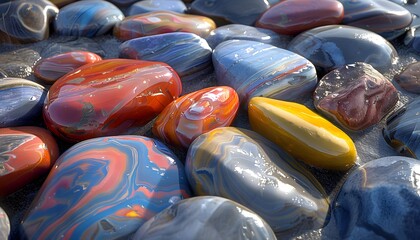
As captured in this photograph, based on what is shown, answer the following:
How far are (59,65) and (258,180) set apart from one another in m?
0.86

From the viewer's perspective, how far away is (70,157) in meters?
1.06

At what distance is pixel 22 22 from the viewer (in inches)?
66.4

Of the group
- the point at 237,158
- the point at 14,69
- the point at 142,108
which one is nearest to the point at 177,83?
the point at 142,108

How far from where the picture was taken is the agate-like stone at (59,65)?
1.47m

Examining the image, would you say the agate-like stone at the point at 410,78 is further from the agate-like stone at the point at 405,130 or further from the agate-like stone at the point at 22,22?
the agate-like stone at the point at 22,22

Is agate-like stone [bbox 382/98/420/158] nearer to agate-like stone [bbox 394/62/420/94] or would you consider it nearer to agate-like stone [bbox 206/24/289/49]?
agate-like stone [bbox 394/62/420/94]

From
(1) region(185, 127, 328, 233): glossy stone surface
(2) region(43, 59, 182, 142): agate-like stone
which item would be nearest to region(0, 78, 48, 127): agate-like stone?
(2) region(43, 59, 182, 142): agate-like stone

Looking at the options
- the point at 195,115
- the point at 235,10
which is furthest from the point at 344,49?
the point at 195,115

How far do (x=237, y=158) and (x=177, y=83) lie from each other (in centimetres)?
43

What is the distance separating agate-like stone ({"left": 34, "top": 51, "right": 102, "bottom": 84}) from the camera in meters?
1.47

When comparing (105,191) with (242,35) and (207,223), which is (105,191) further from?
(242,35)

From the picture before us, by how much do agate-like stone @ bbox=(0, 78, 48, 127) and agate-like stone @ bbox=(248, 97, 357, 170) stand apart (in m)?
0.65

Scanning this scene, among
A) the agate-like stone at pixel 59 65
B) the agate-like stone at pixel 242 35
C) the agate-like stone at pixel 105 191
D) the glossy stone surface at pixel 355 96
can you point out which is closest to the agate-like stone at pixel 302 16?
the agate-like stone at pixel 242 35

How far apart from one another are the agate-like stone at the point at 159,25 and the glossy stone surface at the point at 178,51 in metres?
0.12
